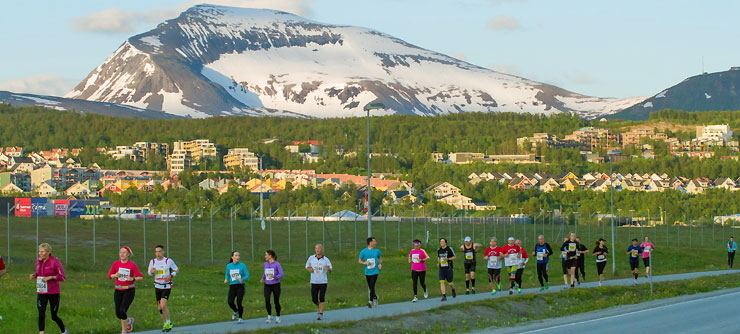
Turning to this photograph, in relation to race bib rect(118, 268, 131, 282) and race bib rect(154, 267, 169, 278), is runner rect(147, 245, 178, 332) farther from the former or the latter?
race bib rect(118, 268, 131, 282)

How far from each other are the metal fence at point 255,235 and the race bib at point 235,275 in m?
21.7

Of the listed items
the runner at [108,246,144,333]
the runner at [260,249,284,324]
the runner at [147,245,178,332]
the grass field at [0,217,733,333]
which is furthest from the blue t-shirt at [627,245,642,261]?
the runner at [108,246,144,333]

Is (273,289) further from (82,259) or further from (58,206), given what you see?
(58,206)

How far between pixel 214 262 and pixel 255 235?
28817 millimetres

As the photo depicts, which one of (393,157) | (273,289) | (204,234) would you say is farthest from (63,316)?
(393,157)

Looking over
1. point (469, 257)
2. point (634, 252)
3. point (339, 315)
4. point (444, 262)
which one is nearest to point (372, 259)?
point (339, 315)

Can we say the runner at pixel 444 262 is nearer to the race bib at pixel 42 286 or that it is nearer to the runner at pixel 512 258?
the runner at pixel 512 258

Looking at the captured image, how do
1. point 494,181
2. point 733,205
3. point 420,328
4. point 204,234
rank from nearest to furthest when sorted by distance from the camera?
point 420,328
point 204,234
point 733,205
point 494,181

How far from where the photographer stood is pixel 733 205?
145 metres

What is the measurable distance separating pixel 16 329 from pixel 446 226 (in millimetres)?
71591

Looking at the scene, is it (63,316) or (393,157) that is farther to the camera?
(393,157)

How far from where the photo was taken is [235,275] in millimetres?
31734

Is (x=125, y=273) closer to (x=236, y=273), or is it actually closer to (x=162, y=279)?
(x=162, y=279)

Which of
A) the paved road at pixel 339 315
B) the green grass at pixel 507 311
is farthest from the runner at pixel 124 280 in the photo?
the green grass at pixel 507 311
